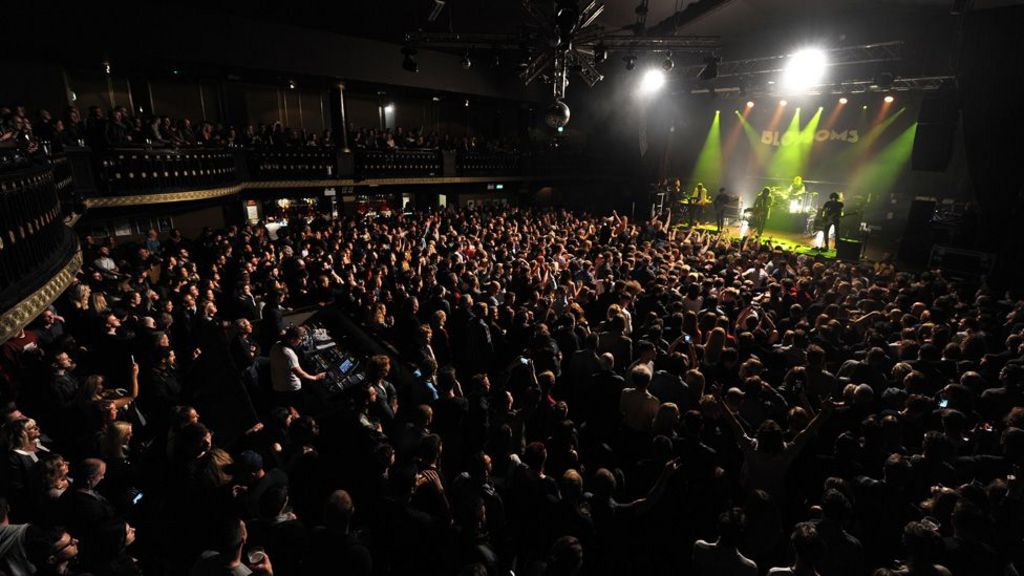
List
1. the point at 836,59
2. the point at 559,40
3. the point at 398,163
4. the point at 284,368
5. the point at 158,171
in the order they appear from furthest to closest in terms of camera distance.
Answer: the point at 398,163
the point at 836,59
the point at 158,171
the point at 559,40
the point at 284,368

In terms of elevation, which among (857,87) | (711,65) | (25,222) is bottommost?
(25,222)

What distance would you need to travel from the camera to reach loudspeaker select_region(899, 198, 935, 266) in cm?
1174

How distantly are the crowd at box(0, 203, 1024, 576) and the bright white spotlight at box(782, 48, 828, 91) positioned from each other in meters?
8.34

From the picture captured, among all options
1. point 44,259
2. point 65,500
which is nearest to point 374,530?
point 65,500

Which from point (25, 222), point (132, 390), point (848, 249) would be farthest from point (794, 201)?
point (25, 222)

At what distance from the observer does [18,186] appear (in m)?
3.85

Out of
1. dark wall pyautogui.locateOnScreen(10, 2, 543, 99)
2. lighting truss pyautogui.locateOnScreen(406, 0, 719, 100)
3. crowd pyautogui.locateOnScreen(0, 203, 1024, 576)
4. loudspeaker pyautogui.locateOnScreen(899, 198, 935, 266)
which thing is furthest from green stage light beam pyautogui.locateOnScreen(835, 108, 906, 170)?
dark wall pyautogui.locateOnScreen(10, 2, 543, 99)

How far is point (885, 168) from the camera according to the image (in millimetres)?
17344

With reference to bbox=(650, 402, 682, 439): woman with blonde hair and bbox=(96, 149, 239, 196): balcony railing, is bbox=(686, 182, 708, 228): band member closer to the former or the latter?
bbox=(96, 149, 239, 196): balcony railing

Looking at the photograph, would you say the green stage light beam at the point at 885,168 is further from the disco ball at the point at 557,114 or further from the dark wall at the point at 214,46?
the disco ball at the point at 557,114

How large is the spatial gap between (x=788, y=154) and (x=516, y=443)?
20825 millimetres

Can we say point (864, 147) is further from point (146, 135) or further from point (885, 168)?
point (146, 135)

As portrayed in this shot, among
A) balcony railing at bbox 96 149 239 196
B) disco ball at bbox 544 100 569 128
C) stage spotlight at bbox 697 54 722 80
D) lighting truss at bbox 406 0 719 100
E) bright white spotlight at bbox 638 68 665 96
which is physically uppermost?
bright white spotlight at bbox 638 68 665 96

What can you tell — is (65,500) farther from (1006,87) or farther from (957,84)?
(957,84)
